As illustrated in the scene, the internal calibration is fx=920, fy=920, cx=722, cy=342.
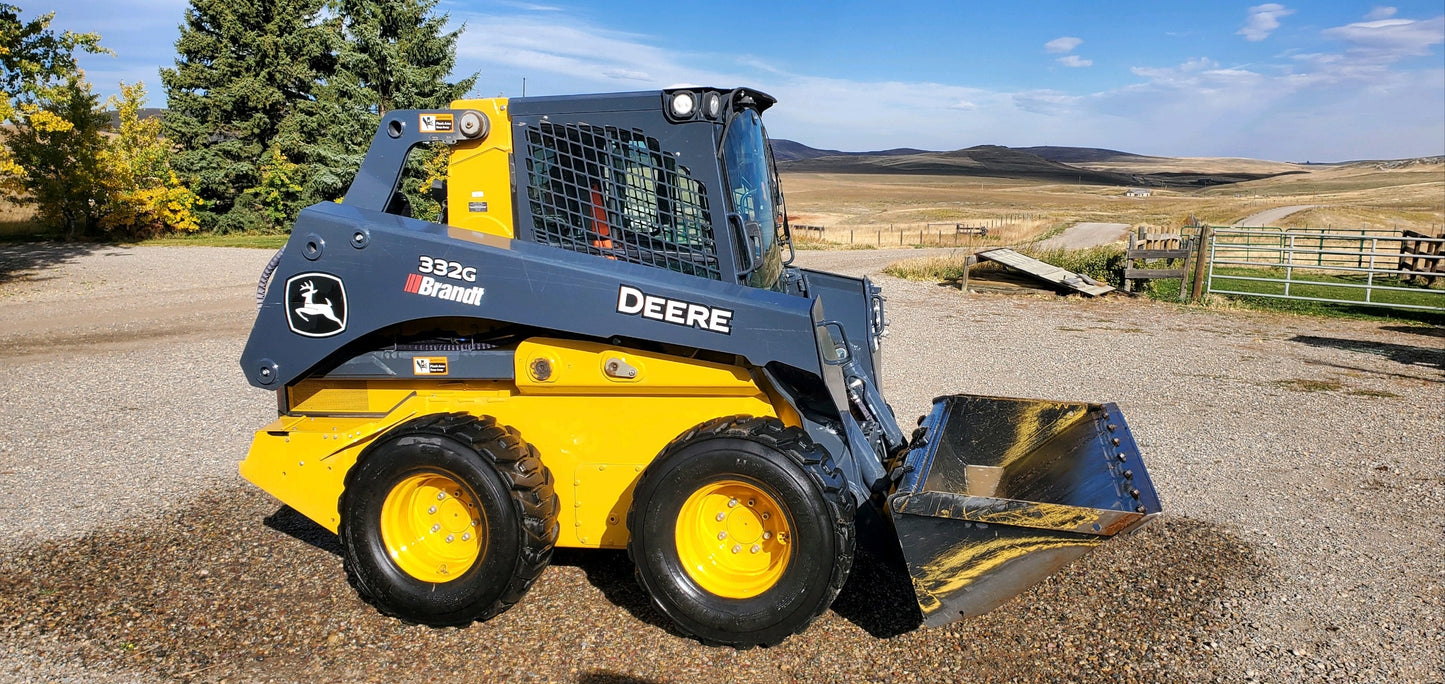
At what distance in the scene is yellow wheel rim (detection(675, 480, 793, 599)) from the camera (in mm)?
4191

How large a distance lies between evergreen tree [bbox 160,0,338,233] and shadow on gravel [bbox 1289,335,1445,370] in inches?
1043

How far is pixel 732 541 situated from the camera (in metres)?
4.30

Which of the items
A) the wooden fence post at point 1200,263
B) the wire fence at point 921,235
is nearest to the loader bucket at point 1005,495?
the wooden fence post at point 1200,263

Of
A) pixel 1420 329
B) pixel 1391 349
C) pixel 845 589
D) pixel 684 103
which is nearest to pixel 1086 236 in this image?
pixel 1420 329

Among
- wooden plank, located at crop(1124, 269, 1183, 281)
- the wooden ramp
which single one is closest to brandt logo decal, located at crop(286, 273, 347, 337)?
the wooden ramp

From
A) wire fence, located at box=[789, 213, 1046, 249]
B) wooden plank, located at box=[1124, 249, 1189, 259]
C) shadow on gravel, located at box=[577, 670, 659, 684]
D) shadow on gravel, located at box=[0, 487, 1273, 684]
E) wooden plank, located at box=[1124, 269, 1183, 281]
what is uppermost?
wooden plank, located at box=[1124, 249, 1189, 259]

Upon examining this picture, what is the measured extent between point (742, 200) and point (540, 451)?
1652 millimetres

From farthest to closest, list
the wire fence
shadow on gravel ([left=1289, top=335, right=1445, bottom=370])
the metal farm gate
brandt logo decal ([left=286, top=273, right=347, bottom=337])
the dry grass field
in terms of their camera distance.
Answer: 1. the dry grass field
2. the wire fence
3. the metal farm gate
4. shadow on gravel ([left=1289, top=335, right=1445, bottom=370])
5. brandt logo decal ([left=286, top=273, right=347, bottom=337])

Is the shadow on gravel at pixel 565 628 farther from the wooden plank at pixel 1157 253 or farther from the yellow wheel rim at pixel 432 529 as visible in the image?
the wooden plank at pixel 1157 253

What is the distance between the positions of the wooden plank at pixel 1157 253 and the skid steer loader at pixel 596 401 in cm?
1449

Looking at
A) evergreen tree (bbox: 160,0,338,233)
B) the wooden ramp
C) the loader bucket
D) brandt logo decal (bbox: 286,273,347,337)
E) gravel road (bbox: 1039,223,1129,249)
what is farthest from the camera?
gravel road (bbox: 1039,223,1129,249)

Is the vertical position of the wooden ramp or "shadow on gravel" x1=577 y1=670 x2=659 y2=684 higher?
the wooden ramp

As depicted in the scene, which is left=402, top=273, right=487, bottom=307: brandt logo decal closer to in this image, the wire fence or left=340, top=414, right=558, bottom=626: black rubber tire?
left=340, top=414, right=558, bottom=626: black rubber tire

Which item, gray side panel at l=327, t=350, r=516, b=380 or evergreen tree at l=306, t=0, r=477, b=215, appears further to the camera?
evergreen tree at l=306, t=0, r=477, b=215
